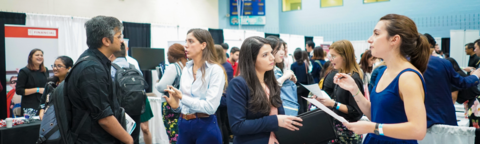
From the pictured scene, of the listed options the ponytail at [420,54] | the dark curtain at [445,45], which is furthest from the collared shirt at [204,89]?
the dark curtain at [445,45]

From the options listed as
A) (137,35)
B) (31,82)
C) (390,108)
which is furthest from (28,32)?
(390,108)

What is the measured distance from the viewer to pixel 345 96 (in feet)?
8.86

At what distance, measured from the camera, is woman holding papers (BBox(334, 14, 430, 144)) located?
1.40 meters

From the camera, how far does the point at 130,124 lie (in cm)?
219

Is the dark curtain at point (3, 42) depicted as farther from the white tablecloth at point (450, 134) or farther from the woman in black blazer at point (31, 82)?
the white tablecloth at point (450, 134)

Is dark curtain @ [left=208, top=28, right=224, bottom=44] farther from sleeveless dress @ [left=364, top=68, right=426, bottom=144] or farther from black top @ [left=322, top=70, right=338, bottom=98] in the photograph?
sleeveless dress @ [left=364, top=68, right=426, bottom=144]

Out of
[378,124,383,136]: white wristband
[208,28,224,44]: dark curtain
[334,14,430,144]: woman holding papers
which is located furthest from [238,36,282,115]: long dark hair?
[208,28,224,44]: dark curtain

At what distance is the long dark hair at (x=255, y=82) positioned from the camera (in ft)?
5.86

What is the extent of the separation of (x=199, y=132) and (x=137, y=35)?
23.3 ft

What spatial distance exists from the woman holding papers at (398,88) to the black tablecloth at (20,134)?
10.6 feet

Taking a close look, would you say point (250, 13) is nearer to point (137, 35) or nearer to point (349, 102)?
point (137, 35)

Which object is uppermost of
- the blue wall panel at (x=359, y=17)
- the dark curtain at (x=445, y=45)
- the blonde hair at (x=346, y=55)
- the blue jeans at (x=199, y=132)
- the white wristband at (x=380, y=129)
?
the blue wall panel at (x=359, y=17)

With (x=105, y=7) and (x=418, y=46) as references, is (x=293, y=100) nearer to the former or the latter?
(x=418, y=46)

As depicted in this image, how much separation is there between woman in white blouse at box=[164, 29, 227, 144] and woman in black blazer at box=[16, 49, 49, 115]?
333cm
